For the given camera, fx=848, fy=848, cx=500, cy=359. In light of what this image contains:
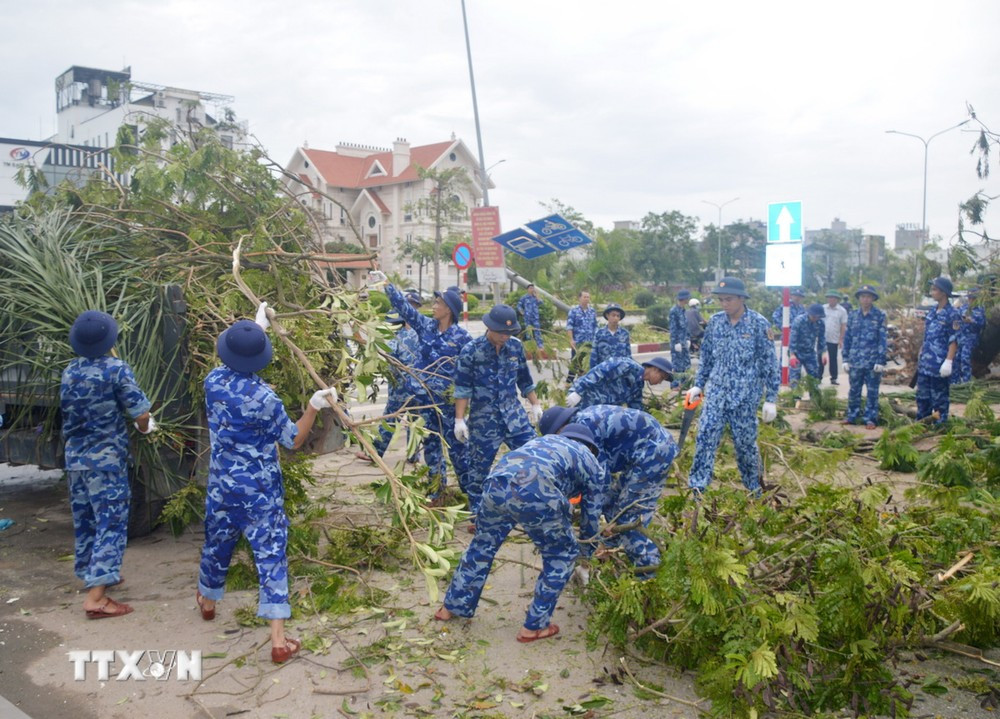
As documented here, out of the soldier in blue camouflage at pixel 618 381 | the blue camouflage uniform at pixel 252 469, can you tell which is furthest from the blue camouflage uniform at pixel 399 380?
the soldier in blue camouflage at pixel 618 381

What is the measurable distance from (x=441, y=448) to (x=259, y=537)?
2.56 meters

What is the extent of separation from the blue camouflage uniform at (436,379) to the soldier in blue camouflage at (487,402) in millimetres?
186

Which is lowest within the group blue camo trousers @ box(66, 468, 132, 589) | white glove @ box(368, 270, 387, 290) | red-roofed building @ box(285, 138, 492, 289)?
blue camo trousers @ box(66, 468, 132, 589)

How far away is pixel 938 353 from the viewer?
32.8ft

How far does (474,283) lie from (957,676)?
36.1 m

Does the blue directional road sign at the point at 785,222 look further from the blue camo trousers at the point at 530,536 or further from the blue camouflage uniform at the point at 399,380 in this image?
the blue camo trousers at the point at 530,536

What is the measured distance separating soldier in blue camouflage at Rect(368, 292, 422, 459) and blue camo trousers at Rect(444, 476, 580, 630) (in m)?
1.57

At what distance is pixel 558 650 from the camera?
14.7 ft

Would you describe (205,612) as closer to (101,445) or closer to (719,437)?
(101,445)

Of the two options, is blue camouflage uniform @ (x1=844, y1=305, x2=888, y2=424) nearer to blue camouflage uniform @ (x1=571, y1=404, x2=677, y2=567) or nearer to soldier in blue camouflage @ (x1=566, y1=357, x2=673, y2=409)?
soldier in blue camouflage @ (x1=566, y1=357, x2=673, y2=409)

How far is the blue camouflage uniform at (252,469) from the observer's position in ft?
14.3

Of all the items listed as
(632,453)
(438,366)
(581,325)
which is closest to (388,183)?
(581,325)

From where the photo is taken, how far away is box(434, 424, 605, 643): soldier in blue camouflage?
429 centimetres

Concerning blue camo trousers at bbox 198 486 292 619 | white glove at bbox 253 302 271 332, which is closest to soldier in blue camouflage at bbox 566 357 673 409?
white glove at bbox 253 302 271 332
